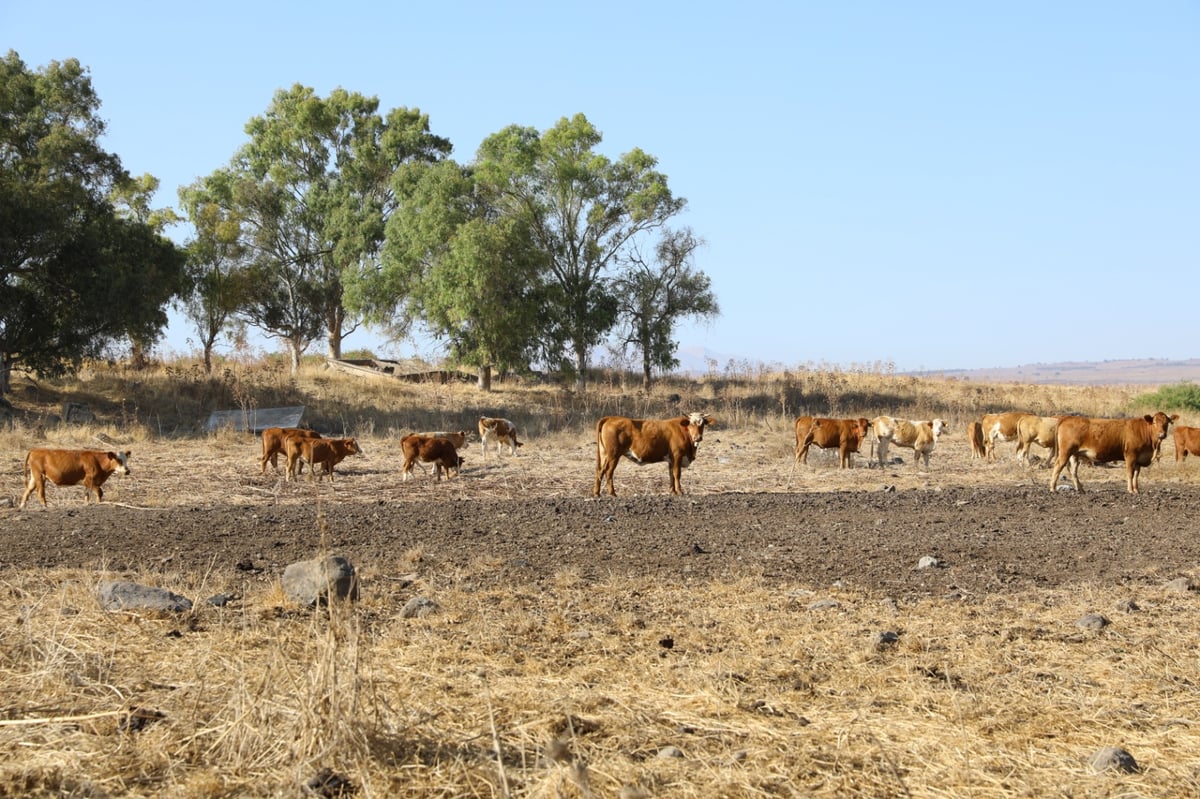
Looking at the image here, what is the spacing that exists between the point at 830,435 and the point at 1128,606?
15.2m

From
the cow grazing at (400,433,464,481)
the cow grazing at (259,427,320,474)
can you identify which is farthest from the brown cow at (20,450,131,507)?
the cow grazing at (400,433,464,481)

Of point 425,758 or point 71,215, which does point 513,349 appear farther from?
point 425,758

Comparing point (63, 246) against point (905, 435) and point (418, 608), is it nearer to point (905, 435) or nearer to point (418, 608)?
point (905, 435)

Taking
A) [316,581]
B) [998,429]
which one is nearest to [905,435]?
[998,429]

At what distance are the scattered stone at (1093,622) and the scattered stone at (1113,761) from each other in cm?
305

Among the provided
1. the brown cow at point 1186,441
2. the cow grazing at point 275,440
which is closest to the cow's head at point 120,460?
the cow grazing at point 275,440

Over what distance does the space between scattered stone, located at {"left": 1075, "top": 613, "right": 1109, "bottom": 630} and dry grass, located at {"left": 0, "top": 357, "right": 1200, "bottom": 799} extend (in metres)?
0.16

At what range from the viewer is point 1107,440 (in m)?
18.0

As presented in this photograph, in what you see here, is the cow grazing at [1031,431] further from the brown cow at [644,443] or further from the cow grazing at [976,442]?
the brown cow at [644,443]

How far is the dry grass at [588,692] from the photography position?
458 cm

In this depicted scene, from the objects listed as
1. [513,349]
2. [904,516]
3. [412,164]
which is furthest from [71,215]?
A: [904,516]

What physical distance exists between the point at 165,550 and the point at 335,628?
667 cm

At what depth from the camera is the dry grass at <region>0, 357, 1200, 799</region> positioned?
4.58 m

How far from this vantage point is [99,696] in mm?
5469
